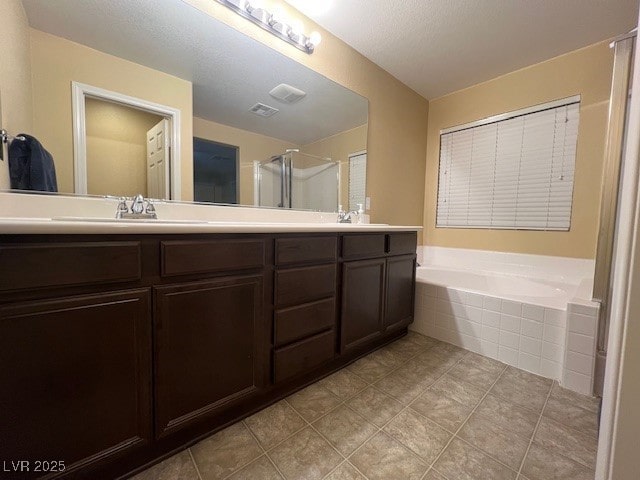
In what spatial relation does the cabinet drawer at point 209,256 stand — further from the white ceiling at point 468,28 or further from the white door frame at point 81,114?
the white ceiling at point 468,28

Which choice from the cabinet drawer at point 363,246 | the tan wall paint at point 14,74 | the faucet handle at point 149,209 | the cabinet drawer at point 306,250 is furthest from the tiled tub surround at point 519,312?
the tan wall paint at point 14,74

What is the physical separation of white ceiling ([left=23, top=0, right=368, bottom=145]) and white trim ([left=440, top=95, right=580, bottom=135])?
4.13ft

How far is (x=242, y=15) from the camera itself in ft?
4.98

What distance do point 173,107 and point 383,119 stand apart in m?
1.73

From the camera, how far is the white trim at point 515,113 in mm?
2047

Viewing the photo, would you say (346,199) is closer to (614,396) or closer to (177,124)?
(177,124)

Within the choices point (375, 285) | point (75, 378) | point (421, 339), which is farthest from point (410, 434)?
point (75, 378)

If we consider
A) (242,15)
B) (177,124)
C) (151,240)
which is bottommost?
(151,240)

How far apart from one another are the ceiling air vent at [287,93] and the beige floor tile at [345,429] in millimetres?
1856

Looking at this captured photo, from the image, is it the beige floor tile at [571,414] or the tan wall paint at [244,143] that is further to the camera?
→ the tan wall paint at [244,143]

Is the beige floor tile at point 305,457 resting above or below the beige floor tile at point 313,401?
below

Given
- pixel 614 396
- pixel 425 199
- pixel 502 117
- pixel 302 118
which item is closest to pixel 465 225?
pixel 425 199

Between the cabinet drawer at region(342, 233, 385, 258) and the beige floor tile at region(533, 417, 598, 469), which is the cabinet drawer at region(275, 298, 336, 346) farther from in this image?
the beige floor tile at region(533, 417, 598, 469)

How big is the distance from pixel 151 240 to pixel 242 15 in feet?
4.76
